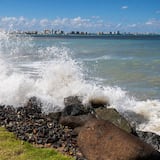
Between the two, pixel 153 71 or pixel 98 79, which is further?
pixel 153 71

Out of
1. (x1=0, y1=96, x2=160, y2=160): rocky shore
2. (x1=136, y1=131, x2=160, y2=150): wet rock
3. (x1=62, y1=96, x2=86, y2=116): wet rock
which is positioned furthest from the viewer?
(x1=62, y1=96, x2=86, y2=116): wet rock

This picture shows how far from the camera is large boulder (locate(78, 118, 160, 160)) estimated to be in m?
7.17

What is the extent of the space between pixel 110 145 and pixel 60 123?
394 centimetres

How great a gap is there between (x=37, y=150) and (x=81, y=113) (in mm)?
4204

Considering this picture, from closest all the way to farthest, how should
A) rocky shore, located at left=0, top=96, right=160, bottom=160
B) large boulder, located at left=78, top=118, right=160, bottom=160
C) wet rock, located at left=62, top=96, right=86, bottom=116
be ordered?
large boulder, located at left=78, top=118, right=160, bottom=160, rocky shore, located at left=0, top=96, right=160, bottom=160, wet rock, located at left=62, top=96, right=86, bottom=116

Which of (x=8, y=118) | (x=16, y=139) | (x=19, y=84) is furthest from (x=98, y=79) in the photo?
(x=16, y=139)

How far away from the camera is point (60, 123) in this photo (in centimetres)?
1120

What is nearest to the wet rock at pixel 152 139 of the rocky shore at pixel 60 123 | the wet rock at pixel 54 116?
the rocky shore at pixel 60 123

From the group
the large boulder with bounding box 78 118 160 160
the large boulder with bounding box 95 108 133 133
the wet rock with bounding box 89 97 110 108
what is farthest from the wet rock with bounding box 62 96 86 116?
the large boulder with bounding box 78 118 160 160

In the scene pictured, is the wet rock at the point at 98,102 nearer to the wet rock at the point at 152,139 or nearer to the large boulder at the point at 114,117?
the large boulder at the point at 114,117

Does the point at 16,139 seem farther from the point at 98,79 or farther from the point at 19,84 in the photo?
the point at 98,79

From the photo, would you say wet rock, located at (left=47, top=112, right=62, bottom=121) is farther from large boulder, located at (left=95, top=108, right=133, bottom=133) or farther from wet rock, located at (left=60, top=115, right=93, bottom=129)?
large boulder, located at (left=95, top=108, right=133, bottom=133)

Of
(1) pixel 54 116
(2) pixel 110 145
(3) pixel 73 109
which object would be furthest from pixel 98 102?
(2) pixel 110 145

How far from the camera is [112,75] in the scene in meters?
24.7
